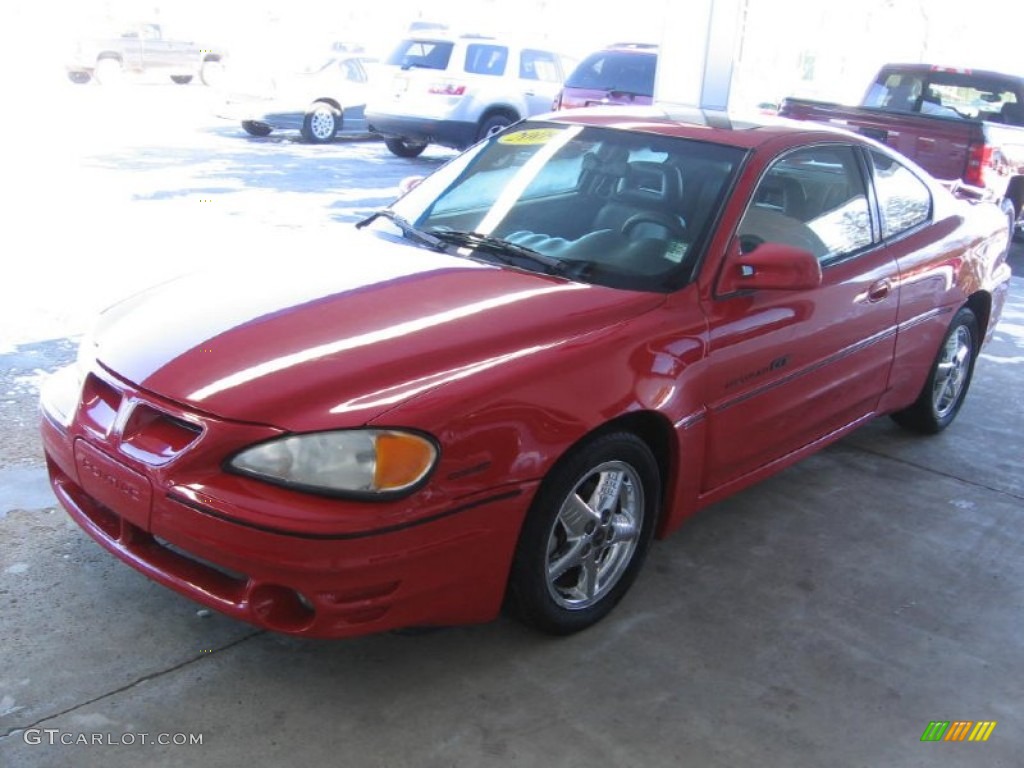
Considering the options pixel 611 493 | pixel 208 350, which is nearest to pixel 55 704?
pixel 208 350

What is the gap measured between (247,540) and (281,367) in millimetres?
502

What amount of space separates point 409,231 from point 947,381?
2.84m

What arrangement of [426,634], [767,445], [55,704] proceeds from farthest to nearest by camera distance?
[767,445] < [426,634] < [55,704]

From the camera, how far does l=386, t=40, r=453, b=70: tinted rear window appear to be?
46.5 ft

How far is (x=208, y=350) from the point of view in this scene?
2.88 meters

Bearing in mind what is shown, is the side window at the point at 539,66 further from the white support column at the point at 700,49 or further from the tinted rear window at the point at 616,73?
the white support column at the point at 700,49

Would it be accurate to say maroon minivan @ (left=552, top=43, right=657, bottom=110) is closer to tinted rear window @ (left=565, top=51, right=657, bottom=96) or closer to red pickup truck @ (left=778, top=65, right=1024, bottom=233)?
tinted rear window @ (left=565, top=51, right=657, bottom=96)

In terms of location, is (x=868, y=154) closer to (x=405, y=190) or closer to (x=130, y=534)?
(x=405, y=190)

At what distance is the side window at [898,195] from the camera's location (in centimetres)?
441

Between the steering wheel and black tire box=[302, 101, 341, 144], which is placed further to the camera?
black tire box=[302, 101, 341, 144]

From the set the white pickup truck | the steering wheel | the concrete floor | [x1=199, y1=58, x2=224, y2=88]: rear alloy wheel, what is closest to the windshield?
the steering wheel

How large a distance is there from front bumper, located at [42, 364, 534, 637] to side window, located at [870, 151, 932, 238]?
247 cm

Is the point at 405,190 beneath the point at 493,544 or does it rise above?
above

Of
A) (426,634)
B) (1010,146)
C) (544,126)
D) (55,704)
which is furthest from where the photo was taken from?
(1010,146)
